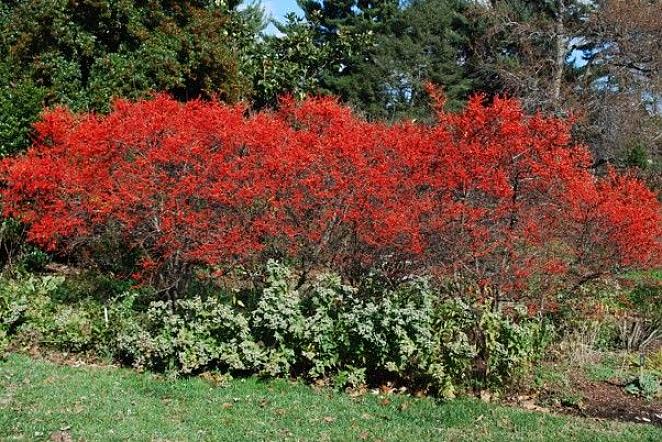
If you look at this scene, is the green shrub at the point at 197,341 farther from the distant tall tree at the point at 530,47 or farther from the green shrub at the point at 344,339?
the distant tall tree at the point at 530,47

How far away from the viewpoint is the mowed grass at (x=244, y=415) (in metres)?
4.82

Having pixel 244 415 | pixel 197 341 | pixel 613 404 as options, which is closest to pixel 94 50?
pixel 197 341

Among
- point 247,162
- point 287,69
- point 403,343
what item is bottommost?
point 403,343

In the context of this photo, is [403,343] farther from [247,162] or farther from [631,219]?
[631,219]

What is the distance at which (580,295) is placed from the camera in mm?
7906

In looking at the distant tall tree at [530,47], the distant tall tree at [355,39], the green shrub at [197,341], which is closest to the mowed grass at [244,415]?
the green shrub at [197,341]

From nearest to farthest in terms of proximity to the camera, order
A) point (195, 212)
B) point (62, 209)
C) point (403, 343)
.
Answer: point (403, 343) → point (195, 212) → point (62, 209)

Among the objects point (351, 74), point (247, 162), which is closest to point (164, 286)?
point (247, 162)

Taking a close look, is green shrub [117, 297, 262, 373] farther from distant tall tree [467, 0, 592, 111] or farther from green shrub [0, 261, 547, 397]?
distant tall tree [467, 0, 592, 111]

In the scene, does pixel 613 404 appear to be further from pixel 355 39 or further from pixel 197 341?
pixel 355 39

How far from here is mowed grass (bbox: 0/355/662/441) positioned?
482cm

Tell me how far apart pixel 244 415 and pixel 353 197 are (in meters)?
2.82

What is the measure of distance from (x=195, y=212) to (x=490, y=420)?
3739 millimetres

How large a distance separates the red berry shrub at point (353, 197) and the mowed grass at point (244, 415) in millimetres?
1714
